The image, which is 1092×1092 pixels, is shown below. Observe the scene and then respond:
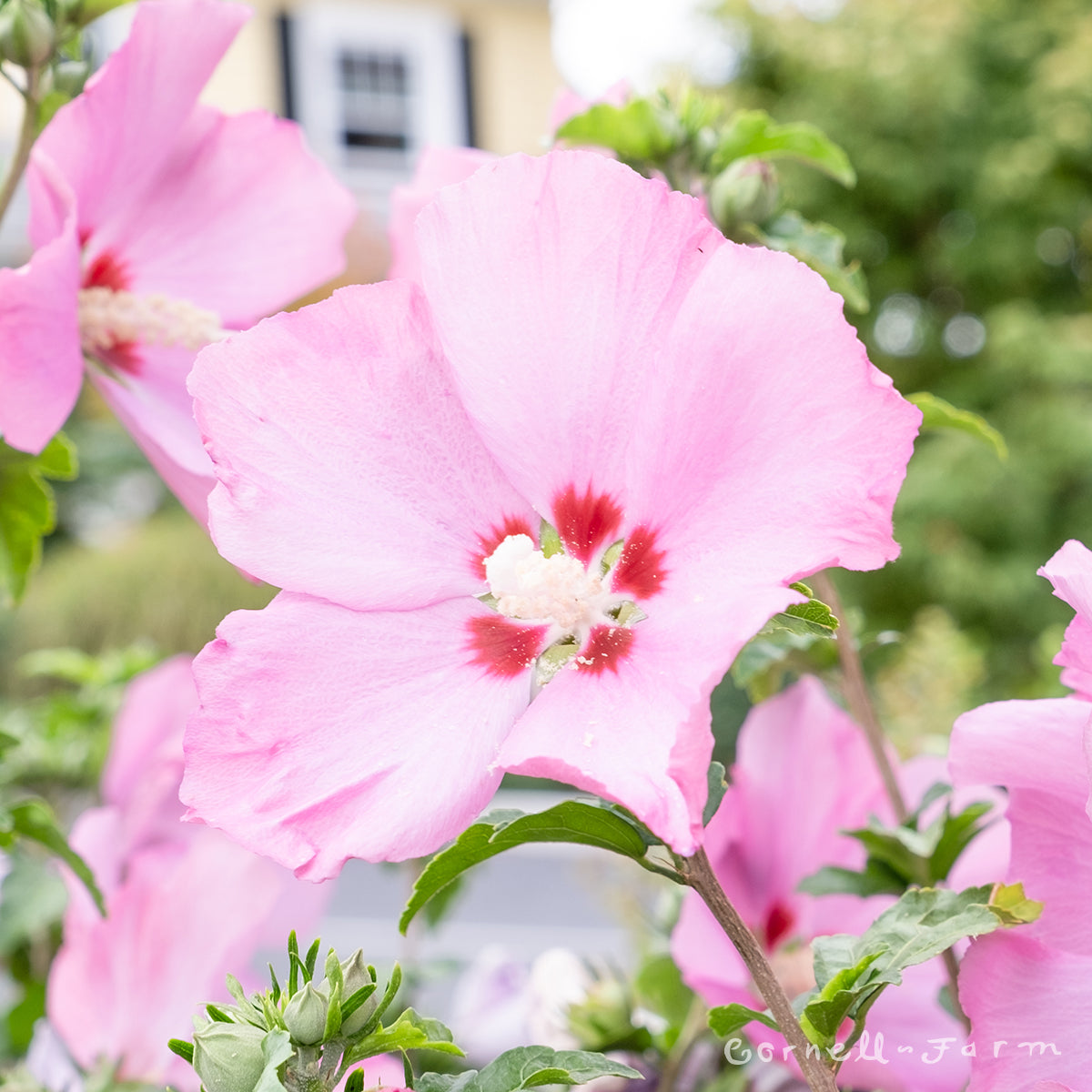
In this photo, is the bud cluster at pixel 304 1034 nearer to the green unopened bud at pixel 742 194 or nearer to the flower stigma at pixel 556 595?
the flower stigma at pixel 556 595

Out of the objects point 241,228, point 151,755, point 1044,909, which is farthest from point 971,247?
point 1044,909

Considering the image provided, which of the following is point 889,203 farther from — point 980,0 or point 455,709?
point 455,709

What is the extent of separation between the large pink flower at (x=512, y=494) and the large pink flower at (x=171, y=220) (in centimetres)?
12

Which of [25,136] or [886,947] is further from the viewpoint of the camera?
[25,136]

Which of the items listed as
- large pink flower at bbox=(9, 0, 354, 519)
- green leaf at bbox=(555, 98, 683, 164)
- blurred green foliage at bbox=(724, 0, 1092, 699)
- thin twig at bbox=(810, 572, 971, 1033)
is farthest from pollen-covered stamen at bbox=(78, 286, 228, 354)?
blurred green foliage at bbox=(724, 0, 1092, 699)

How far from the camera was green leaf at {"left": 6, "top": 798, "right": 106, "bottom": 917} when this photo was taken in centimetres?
56

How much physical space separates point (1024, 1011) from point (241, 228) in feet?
1.40

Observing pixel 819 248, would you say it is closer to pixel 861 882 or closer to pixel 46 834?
pixel 861 882

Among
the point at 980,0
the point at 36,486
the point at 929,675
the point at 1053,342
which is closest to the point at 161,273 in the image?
the point at 36,486

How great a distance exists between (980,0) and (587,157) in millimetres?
10372

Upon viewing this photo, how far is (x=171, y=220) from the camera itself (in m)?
0.56

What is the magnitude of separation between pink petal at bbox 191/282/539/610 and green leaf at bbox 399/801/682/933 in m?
0.07

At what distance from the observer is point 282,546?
0.37m

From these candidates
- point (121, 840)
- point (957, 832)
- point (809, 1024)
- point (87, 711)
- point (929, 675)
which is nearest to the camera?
point (809, 1024)
